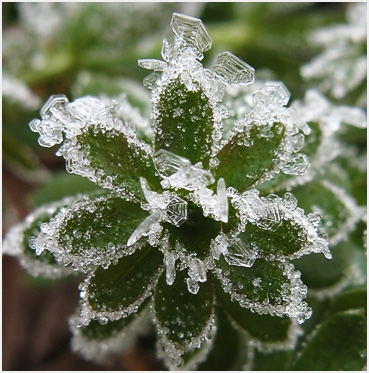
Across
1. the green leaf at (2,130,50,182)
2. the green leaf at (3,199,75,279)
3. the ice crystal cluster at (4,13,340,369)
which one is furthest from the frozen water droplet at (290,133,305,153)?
the green leaf at (2,130,50,182)

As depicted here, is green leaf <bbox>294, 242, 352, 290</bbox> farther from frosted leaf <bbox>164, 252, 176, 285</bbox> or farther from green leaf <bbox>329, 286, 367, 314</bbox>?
frosted leaf <bbox>164, 252, 176, 285</bbox>

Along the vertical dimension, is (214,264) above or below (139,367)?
above

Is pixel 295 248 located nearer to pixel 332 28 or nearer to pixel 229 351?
pixel 229 351

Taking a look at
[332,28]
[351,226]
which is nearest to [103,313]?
[351,226]

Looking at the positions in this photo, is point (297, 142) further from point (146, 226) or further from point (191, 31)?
point (146, 226)

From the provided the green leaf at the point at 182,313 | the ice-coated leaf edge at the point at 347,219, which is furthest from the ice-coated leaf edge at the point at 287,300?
the ice-coated leaf edge at the point at 347,219
